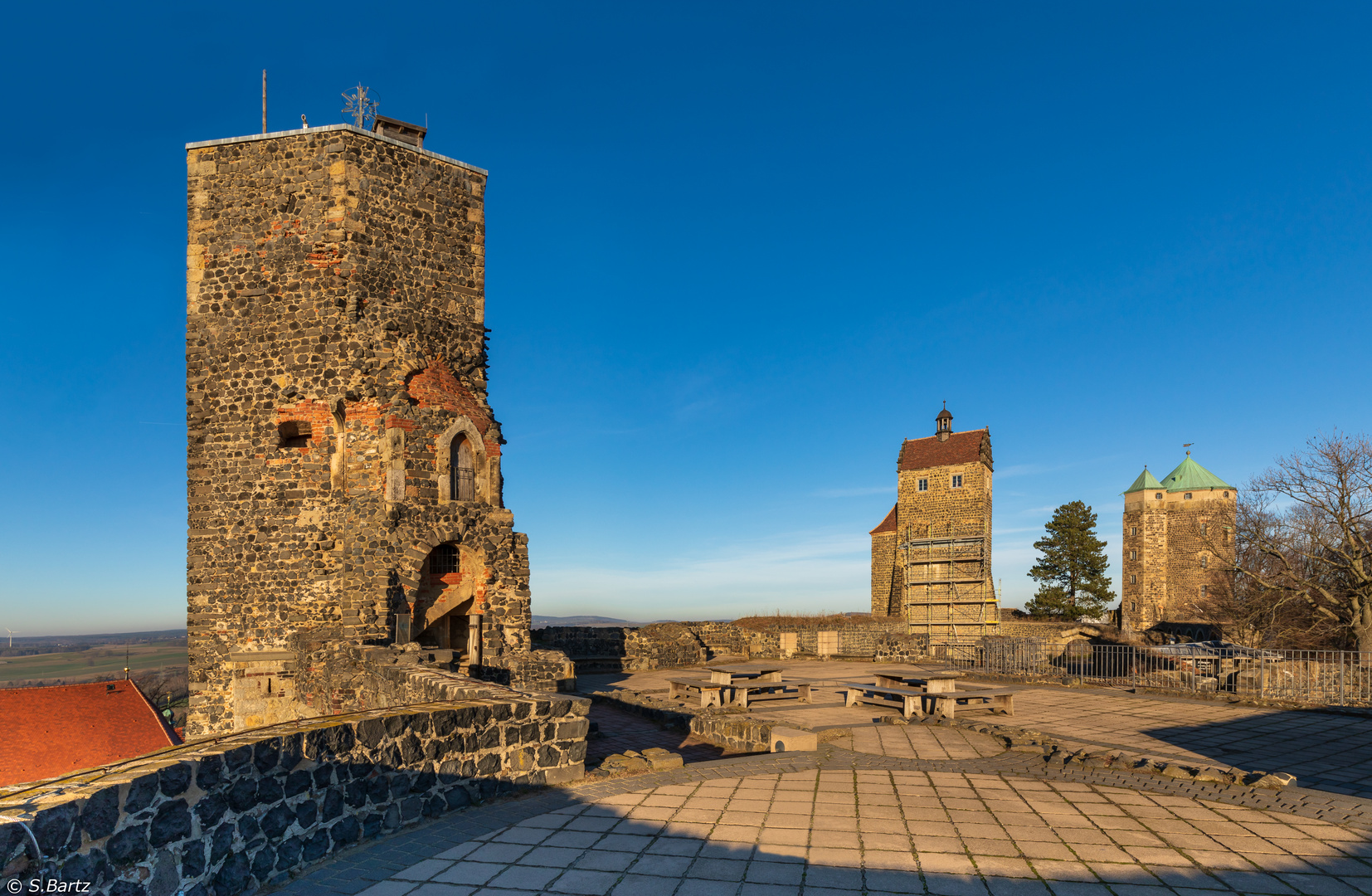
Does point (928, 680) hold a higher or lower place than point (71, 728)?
higher

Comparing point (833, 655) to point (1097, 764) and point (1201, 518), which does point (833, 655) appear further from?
point (1201, 518)

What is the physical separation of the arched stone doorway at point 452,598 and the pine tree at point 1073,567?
141ft

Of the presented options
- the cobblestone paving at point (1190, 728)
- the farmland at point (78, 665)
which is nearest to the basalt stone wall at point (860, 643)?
the cobblestone paving at point (1190, 728)

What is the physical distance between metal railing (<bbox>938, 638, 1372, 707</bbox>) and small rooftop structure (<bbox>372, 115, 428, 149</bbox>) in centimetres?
1610

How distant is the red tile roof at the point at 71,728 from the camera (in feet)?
55.5

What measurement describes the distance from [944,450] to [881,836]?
39.0 meters

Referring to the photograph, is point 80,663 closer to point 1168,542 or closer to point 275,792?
point 1168,542

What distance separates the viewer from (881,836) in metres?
5.31

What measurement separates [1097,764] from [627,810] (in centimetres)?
482

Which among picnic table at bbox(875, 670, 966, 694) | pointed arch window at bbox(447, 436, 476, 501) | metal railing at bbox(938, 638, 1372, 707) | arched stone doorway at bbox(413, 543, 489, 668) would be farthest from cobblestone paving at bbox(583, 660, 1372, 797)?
pointed arch window at bbox(447, 436, 476, 501)

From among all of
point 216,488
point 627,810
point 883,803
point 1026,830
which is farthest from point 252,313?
point 1026,830

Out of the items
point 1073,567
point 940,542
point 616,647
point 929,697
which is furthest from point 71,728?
point 1073,567

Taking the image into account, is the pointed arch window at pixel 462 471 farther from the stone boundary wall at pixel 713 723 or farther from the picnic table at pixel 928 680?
the picnic table at pixel 928 680

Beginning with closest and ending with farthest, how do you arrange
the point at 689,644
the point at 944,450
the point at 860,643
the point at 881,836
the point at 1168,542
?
the point at 881,836 → the point at 689,644 → the point at 860,643 → the point at 944,450 → the point at 1168,542
